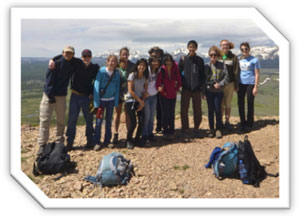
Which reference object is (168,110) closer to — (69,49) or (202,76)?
(202,76)

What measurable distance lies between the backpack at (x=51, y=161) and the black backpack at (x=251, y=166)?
4.36 metres

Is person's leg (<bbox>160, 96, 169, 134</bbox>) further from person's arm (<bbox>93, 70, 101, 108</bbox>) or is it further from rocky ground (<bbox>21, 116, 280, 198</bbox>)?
person's arm (<bbox>93, 70, 101, 108</bbox>)

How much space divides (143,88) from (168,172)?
242cm

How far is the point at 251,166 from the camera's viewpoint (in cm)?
605

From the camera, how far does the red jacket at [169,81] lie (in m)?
7.50

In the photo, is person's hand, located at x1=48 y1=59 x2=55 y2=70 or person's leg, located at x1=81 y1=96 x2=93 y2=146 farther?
person's leg, located at x1=81 y1=96 x2=93 y2=146

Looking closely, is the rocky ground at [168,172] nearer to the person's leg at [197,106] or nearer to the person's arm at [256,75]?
the person's leg at [197,106]

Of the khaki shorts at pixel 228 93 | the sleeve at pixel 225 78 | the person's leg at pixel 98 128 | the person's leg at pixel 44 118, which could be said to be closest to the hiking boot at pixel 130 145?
the person's leg at pixel 98 128

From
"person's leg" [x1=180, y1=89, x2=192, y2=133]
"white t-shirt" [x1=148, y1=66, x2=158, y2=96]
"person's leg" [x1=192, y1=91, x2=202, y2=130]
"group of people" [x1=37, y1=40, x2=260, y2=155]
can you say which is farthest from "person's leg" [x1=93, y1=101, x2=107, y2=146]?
"person's leg" [x1=192, y1=91, x2=202, y2=130]

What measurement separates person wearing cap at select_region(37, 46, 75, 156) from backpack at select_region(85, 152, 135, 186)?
186cm

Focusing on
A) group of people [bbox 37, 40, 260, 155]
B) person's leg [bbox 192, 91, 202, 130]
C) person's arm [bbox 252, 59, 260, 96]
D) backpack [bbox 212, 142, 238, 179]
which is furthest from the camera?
person's leg [bbox 192, 91, 202, 130]

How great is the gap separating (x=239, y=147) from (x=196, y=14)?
3421mm

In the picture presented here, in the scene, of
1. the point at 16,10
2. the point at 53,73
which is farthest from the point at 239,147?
the point at 16,10

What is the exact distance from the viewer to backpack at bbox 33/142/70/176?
6.23 m
